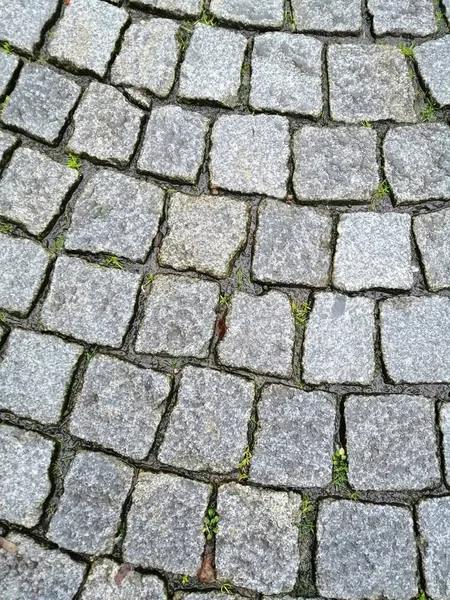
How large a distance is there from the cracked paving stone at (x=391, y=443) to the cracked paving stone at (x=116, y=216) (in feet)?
3.28

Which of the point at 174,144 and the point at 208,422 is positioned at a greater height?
the point at 174,144

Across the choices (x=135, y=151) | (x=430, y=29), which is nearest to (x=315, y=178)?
(x=135, y=151)

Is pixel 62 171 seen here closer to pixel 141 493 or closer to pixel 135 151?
pixel 135 151

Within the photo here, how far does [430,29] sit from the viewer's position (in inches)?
108

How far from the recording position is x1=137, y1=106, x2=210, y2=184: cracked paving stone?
251cm

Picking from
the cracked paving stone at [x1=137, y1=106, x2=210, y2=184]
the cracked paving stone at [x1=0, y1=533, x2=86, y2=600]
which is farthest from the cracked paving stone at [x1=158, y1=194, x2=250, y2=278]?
the cracked paving stone at [x1=0, y1=533, x2=86, y2=600]

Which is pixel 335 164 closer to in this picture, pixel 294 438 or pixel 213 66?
pixel 213 66

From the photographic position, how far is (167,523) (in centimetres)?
216

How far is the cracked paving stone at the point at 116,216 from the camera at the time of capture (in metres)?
2.40

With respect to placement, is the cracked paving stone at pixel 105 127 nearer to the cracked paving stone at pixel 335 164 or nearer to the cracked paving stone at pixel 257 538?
the cracked paving stone at pixel 335 164

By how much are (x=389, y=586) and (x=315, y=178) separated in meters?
Result: 1.53

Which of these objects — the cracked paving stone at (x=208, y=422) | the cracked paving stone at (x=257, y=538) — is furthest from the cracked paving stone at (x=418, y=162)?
the cracked paving stone at (x=257, y=538)

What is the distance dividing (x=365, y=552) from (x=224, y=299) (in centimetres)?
103

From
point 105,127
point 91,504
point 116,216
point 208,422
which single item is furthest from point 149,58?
point 91,504
